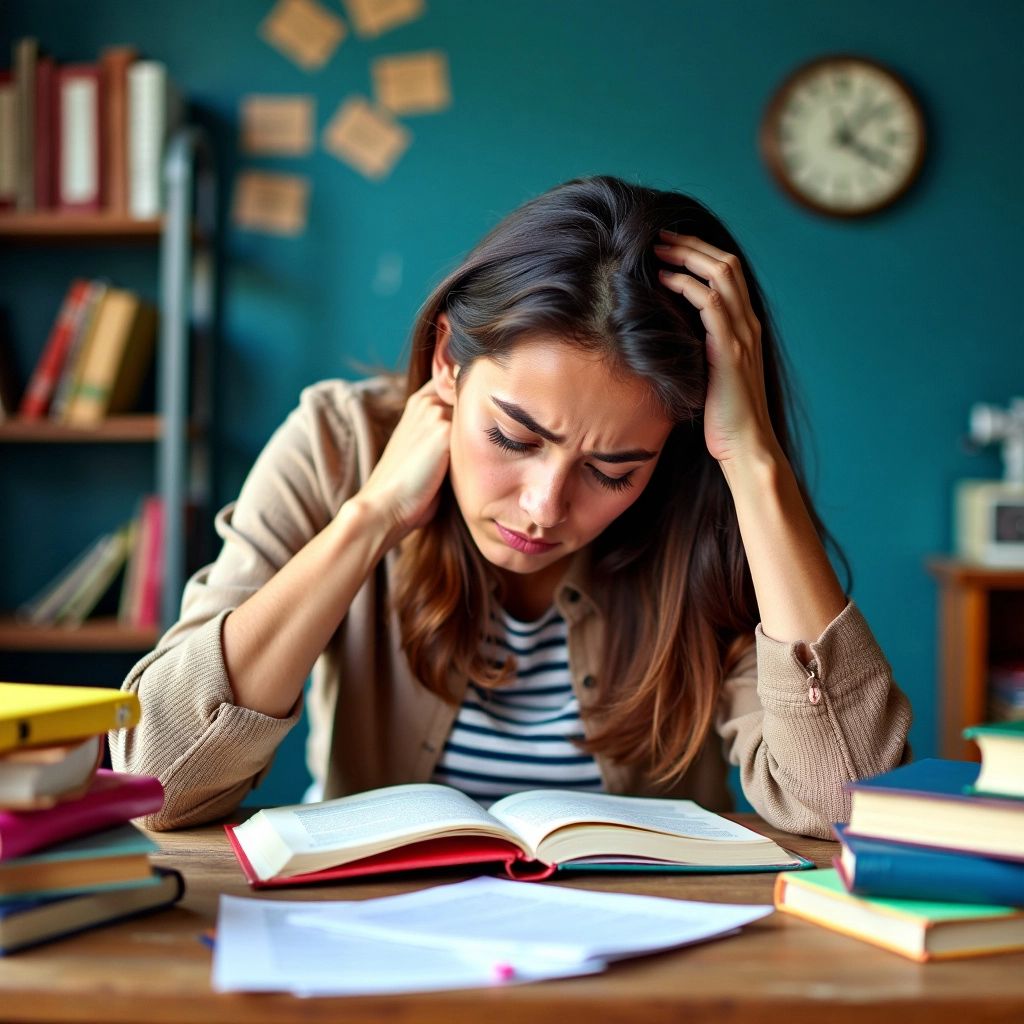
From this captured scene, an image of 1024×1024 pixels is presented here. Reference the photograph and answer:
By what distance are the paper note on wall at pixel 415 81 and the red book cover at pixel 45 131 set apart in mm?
791

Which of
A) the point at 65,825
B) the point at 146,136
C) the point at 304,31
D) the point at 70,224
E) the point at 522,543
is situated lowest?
the point at 65,825

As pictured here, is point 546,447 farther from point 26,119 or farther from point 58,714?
point 26,119

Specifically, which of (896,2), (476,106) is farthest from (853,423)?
(476,106)

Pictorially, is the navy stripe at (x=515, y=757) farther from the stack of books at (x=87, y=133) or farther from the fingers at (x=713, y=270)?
the stack of books at (x=87, y=133)

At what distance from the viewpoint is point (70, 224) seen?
110 inches

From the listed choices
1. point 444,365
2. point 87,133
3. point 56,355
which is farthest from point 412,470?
point 87,133

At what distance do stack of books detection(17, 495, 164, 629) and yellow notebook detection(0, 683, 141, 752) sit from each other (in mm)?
2090

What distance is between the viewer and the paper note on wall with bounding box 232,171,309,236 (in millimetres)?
3078

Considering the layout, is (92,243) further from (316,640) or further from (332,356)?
(316,640)

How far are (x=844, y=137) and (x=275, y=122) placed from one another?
1469mm

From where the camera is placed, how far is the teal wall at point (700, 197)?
10.1ft

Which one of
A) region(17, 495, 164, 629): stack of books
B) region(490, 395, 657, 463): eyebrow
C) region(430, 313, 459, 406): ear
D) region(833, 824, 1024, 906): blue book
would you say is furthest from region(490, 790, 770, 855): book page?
region(17, 495, 164, 629): stack of books

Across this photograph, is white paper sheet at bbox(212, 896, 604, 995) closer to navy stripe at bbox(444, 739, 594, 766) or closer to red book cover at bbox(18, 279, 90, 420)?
navy stripe at bbox(444, 739, 594, 766)

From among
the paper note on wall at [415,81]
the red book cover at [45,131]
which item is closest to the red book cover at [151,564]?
the red book cover at [45,131]
